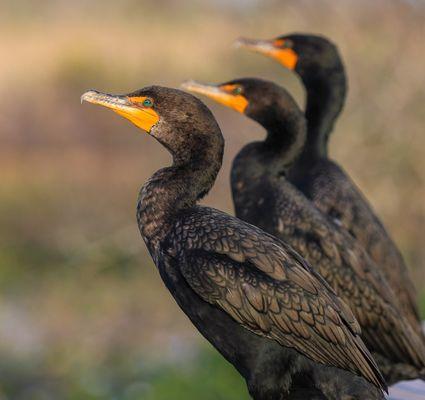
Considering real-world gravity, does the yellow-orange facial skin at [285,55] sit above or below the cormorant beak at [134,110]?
above

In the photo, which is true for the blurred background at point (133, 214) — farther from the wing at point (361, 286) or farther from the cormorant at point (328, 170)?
the wing at point (361, 286)

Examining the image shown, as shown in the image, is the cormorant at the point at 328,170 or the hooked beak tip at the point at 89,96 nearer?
the hooked beak tip at the point at 89,96

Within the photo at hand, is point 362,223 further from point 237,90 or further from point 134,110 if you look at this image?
point 134,110

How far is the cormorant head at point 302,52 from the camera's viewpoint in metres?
6.04

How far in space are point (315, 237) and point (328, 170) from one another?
944 millimetres

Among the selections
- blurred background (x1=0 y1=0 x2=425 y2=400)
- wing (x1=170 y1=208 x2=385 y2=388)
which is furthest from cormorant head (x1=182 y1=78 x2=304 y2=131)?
blurred background (x1=0 y1=0 x2=425 y2=400)

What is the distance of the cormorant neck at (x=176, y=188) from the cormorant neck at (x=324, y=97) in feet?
6.32

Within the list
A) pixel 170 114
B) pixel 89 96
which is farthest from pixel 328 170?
pixel 89 96

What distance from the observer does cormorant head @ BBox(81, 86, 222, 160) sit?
4.02 m

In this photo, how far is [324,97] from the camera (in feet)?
19.8

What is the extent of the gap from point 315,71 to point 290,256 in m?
2.48

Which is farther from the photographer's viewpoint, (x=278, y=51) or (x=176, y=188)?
(x=278, y=51)

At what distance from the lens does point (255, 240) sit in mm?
3762

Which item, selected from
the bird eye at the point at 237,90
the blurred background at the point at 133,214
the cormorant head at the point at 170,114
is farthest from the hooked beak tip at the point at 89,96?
the blurred background at the point at 133,214
